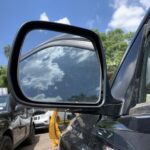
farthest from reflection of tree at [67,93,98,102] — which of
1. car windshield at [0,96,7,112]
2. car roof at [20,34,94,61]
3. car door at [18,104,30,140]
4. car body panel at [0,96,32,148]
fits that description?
car door at [18,104,30,140]

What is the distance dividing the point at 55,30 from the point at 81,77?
273 mm

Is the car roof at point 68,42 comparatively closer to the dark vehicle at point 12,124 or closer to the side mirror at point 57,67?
the side mirror at point 57,67

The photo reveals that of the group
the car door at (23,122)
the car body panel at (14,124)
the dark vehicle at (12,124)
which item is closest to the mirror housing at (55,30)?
the dark vehicle at (12,124)

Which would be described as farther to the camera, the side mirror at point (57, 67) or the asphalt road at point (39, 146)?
the asphalt road at point (39, 146)

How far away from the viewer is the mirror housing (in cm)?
186

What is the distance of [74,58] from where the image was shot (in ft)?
7.02

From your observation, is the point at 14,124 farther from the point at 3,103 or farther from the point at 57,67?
the point at 57,67

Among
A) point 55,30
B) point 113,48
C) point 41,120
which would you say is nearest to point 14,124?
point 41,120

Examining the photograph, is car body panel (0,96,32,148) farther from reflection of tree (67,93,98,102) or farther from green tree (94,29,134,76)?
reflection of tree (67,93,98,102)

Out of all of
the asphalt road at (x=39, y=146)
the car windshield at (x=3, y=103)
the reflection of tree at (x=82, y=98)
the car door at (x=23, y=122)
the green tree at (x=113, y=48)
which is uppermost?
the green tree at (x=113, y=48)

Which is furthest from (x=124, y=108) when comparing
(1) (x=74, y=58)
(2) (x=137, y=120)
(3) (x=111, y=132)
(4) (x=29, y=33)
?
(4) (x=29, y=33)

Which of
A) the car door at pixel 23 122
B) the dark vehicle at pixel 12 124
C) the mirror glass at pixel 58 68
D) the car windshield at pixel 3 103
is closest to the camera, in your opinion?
the mirror glass at pixel 58 68

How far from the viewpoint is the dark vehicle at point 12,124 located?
28.8 feet

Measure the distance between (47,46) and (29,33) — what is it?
17 centimetres
